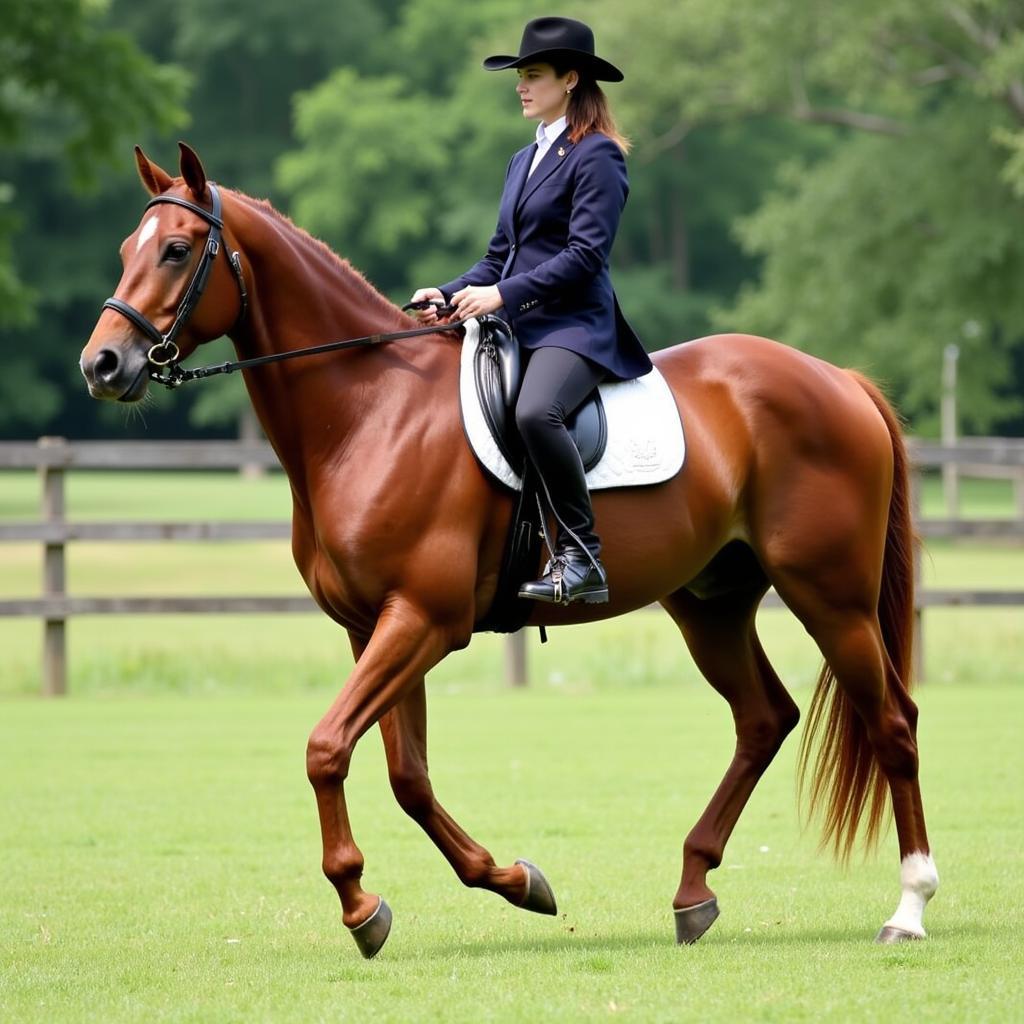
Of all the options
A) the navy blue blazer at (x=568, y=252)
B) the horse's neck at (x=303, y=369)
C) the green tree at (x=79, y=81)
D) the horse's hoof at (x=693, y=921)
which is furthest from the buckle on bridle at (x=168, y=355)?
the green tree at (x=79, y=81)

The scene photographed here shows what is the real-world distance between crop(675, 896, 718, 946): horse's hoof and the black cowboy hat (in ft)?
9.86

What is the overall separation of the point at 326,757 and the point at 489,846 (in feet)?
8.90

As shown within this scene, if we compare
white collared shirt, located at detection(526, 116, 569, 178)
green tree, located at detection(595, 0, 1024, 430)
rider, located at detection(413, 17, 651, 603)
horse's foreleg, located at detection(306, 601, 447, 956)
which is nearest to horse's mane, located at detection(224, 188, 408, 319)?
rider, located at detection(413, 17, 651, 603)

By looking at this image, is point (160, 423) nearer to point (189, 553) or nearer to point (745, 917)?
point (189, 553)

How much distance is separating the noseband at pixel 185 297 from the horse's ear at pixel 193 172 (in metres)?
0.05

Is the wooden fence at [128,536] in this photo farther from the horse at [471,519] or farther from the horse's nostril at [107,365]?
the horse's nostril at [107,365]

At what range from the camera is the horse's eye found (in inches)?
228

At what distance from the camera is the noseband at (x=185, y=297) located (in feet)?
18.7

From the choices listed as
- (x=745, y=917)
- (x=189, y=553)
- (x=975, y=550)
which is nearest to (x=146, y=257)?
(x=745, y=917)

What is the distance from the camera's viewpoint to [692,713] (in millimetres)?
13508

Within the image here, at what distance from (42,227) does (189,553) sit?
3196 cm

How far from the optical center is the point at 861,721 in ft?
22.4

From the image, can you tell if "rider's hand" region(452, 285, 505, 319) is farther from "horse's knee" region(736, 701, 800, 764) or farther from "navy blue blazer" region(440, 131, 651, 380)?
"horse's knee" region(736, 701, 800, 764)

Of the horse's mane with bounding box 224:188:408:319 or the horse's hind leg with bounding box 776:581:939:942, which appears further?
the horse's hind leg with bounding box 776:581:939:942
